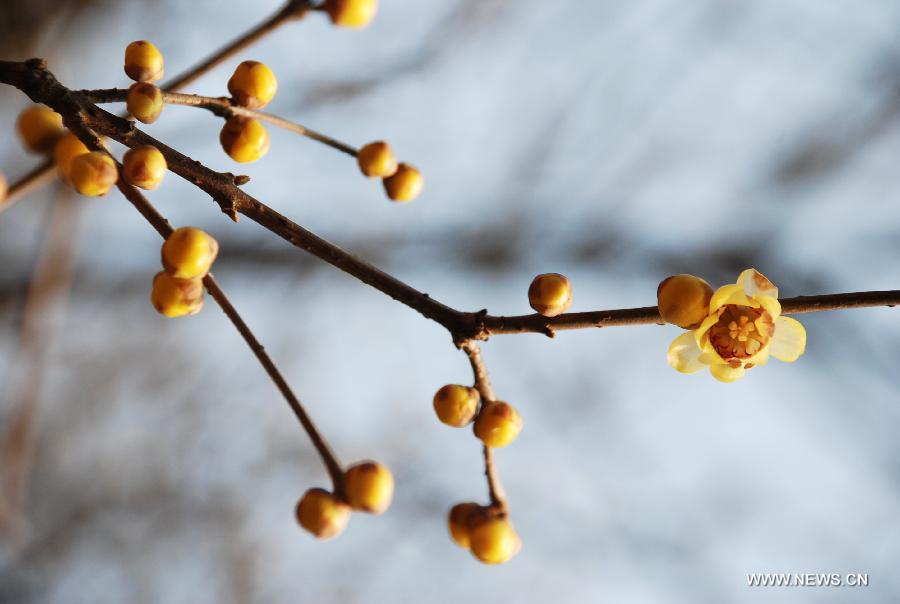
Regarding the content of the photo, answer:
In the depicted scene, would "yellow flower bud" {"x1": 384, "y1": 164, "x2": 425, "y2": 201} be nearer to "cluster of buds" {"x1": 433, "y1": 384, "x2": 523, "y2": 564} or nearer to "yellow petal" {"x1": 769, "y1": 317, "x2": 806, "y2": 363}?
"cluster of buds" {"x1": 433, "y1": 384, "x2": 523, "y2": 564}

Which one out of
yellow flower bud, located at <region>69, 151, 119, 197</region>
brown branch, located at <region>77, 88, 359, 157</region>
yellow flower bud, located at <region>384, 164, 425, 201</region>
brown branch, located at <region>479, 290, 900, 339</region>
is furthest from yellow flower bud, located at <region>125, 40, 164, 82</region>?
brown branch, located at <region>479, 290, 900, 339</region>

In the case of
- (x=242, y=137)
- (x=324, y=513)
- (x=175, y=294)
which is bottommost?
(x=324, y=513)

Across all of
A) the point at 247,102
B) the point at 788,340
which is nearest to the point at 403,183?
the point at 247,102

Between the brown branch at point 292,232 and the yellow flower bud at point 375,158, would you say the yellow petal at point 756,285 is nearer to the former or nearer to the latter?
the brown branch at point 292,232

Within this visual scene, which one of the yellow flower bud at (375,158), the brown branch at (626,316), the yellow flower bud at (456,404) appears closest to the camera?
the brown branch at (626,316)

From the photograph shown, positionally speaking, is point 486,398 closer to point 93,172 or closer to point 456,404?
point 456,404

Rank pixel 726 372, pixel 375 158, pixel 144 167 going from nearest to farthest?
pixel 144 167
pixel 726 372
pixel 375 158

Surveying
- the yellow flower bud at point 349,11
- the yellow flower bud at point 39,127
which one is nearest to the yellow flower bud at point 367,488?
the yellow flower bud at point 349,11

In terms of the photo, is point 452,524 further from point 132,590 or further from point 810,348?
point 132,590
